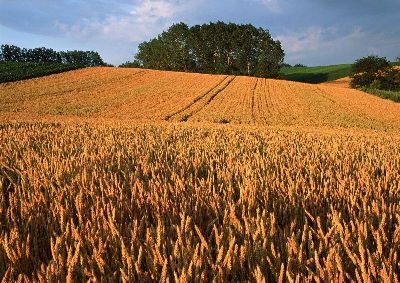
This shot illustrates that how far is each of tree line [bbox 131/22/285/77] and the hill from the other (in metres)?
34.5

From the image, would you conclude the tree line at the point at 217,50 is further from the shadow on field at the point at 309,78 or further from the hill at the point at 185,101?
the hill at the point at 185,101

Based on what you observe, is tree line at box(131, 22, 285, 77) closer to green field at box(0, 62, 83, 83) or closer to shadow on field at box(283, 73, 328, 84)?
shadow on field at box(283, 73, 328, 84)

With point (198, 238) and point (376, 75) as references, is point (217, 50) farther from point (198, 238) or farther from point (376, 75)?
point (198, 238)

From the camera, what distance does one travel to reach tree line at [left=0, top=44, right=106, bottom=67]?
114062 mm

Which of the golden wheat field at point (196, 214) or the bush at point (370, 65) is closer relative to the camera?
the golden wheat field at point (196, 214)

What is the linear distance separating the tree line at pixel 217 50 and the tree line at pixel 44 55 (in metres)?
24.8

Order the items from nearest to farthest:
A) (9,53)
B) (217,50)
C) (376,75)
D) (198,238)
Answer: (198,238) < (376,75) < (217,50) < (9,53)

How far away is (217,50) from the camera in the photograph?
3725 inches

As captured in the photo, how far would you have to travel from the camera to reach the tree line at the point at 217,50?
8681 centimetres

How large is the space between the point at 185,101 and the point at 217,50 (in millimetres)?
63667

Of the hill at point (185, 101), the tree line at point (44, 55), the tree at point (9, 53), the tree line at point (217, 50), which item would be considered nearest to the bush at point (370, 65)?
the tree line at point (217, 50)

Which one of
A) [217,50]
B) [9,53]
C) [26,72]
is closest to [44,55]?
[9,53]

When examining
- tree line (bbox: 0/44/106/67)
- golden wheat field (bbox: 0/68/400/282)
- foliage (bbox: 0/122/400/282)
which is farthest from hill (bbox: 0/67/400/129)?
tree line (bbox: 0/44/106/67)

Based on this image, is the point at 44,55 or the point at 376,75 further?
the point at 44,55
